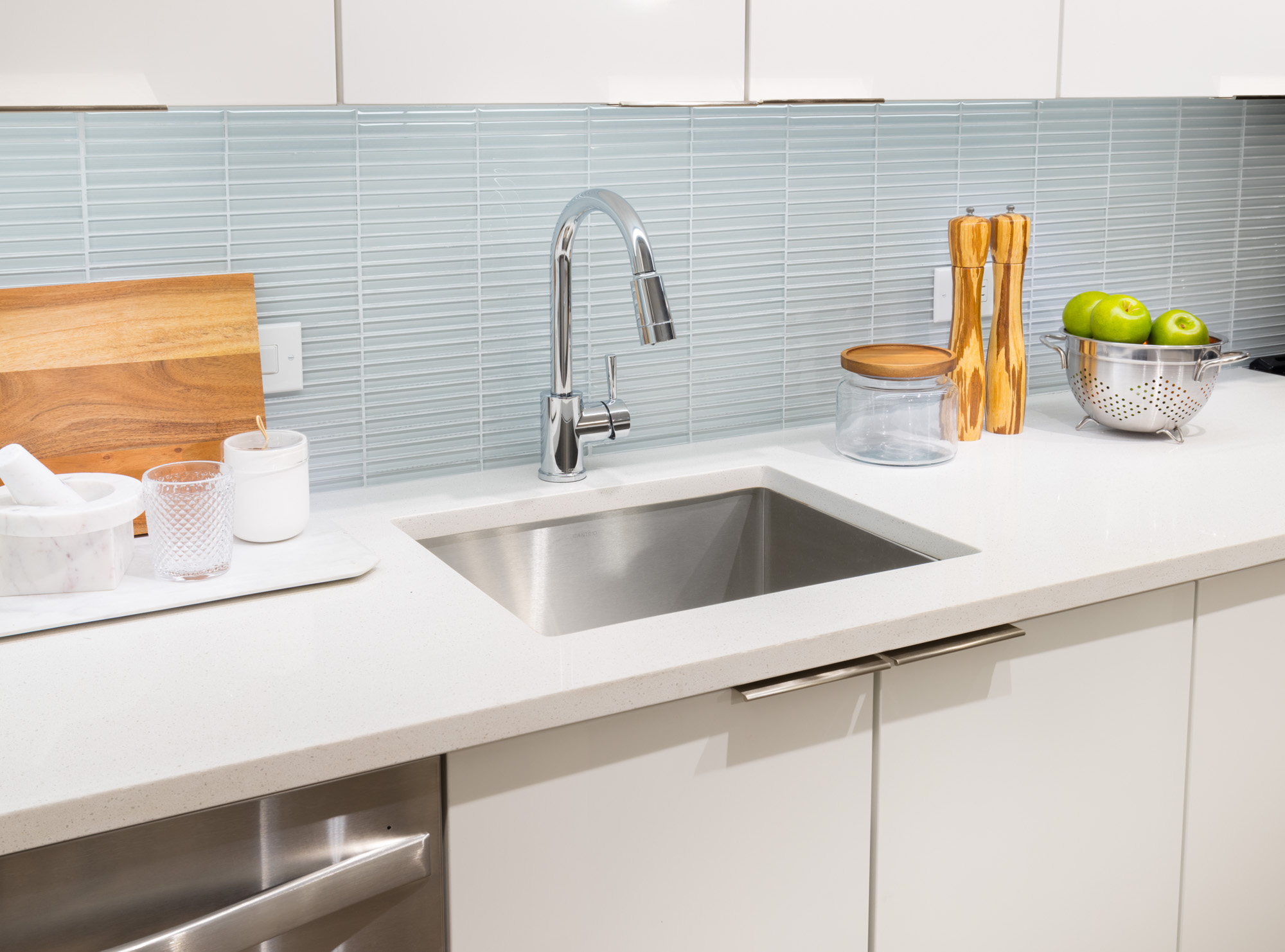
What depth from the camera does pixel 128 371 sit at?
1.33 metres

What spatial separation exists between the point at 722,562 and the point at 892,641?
56 cm

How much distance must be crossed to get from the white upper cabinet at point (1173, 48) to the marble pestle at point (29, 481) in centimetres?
124

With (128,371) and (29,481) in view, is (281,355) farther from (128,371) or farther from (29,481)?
(29,481)

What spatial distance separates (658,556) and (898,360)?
43cm

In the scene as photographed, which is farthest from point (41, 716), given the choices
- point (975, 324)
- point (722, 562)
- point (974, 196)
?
point (974, 196)

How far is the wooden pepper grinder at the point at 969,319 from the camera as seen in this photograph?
1.74m

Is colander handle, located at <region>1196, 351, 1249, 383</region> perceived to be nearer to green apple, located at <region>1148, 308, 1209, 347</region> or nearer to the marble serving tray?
green apple, located at <region>1148, 308, 1209, 347</region>

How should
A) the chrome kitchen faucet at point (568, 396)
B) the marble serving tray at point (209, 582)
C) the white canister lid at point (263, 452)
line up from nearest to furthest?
1. the marble serving tray at point (209, 582)
2. the white canister lid at point (263, 452)
3. the chrome kitchen faucet at point (568, 396)

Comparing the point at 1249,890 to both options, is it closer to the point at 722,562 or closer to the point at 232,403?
the point at 722,562

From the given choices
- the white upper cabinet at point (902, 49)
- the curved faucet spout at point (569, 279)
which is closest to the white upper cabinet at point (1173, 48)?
the white upper cabinet at point (902, 49)

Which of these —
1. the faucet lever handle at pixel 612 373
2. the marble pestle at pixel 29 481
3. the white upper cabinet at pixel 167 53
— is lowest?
the marble pestle at pixel 29 481

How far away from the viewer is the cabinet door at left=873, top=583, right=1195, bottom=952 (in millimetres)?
1180

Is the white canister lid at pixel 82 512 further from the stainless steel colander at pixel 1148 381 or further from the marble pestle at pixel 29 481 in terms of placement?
the stainless steel colander at pixel 1148 381

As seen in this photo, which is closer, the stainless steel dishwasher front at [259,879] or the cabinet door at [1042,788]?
the stainless steel dishwasher front at [259,879]
